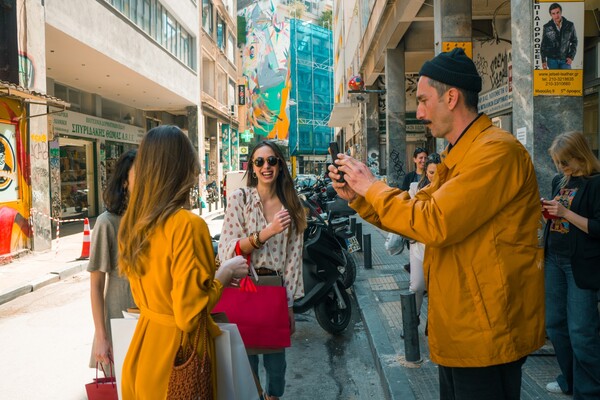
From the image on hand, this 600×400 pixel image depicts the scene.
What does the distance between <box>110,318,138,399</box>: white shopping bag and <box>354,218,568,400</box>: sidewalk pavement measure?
7.85 feet

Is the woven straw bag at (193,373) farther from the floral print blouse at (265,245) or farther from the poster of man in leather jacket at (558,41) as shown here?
the poster of man in leather jacket at (558,41)

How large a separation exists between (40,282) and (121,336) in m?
7.68

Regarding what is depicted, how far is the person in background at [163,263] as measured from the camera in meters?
2.01

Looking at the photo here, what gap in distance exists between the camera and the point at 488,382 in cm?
197

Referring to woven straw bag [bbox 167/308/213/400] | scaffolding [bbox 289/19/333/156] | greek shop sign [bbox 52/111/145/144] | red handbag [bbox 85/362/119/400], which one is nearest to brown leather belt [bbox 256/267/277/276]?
red handbag [bbox 85/362/119/400]

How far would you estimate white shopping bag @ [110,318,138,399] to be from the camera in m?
2.18

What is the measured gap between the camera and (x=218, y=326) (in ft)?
7.23

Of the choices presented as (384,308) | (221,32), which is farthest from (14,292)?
(221,32)

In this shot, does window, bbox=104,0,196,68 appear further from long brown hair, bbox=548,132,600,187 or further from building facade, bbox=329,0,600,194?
long brown hair, bbox=548,132,600,187

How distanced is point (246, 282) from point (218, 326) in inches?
34.7

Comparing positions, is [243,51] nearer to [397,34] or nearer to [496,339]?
[397,34]

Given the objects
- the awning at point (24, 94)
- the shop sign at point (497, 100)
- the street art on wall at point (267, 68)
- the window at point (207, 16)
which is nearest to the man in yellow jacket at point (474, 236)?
the shop sign at point (497, 100)

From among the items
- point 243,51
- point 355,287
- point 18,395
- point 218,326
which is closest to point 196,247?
point 218,326

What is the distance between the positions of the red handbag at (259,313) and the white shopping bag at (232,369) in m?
0.81
